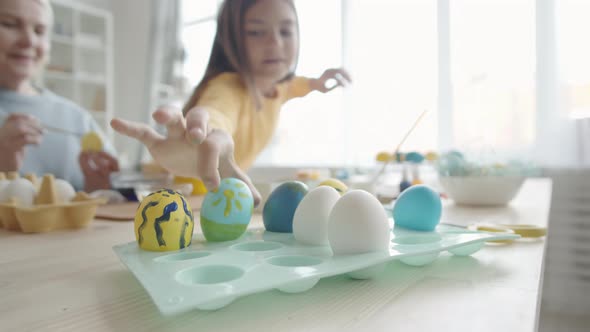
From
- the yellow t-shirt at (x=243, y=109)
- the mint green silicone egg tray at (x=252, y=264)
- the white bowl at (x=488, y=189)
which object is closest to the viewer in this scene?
the mint green silicone egg tray at (x=252, y=264)

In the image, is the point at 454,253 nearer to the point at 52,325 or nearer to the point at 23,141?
the point at 52,325

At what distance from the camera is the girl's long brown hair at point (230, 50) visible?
0.58 meters

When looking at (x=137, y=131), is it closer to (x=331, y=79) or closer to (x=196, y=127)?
(x=196, y=127)

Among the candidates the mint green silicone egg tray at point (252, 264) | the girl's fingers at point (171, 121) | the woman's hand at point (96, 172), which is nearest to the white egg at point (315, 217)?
the mint green silicone egg tray at point (252, 264)

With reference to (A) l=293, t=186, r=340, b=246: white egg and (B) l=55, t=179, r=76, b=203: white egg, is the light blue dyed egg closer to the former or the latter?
(A) l=293, t=186, r=340, b=246: white egg

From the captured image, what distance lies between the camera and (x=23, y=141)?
69cm

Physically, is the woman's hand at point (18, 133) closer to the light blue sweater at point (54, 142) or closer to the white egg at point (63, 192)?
the white egg at point (63, 192)

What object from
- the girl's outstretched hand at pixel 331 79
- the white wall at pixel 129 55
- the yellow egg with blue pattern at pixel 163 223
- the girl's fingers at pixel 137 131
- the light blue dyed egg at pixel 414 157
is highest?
the white wall at pixel 129 55

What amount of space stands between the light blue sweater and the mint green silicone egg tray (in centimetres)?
100

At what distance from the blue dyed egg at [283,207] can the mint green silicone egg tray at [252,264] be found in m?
0.02

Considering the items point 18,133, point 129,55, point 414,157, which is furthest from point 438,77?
point 129,55

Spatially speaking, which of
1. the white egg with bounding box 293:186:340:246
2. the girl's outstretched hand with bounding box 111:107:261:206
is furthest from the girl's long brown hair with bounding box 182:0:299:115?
the white egg with bounding box 293:186:340:246

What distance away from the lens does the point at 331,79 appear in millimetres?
607

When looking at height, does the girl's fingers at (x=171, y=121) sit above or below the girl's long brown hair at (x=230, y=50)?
below
